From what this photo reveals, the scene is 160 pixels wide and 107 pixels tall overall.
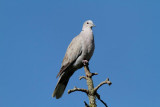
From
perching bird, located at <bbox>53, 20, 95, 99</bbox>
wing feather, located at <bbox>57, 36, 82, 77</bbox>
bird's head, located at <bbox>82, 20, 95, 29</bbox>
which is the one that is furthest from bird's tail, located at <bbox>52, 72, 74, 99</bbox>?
bird's head, located at <bbox>82, 20, 95, 29</bbox>

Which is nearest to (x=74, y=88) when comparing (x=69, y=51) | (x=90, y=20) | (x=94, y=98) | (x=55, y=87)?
(x=94, y=98)

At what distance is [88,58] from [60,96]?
3.59 ft

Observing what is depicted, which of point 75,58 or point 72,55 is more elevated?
point 72,55

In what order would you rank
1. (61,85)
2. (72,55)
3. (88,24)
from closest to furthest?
1. (61,85)
2. (72,55)
3. (88,24)

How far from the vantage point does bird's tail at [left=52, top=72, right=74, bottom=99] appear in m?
6.74

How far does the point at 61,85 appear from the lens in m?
6.93

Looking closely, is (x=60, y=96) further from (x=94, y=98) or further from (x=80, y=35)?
(x=94, y=98)


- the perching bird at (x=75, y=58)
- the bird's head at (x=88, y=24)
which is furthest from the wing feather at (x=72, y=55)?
the bird's head at (x=88, y=24)

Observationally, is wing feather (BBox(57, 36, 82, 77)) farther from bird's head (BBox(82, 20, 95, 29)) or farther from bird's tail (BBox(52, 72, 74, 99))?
bird's head (BBox(82, 20, 95, 29))

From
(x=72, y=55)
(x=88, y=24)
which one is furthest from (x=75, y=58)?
(x=88, y=24)

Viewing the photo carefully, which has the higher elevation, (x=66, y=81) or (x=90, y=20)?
(x=90, y=20)

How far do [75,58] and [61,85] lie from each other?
0.71 meters

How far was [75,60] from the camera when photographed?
7.01 metres

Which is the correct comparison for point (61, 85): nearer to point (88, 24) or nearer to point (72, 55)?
point (72, 55)
